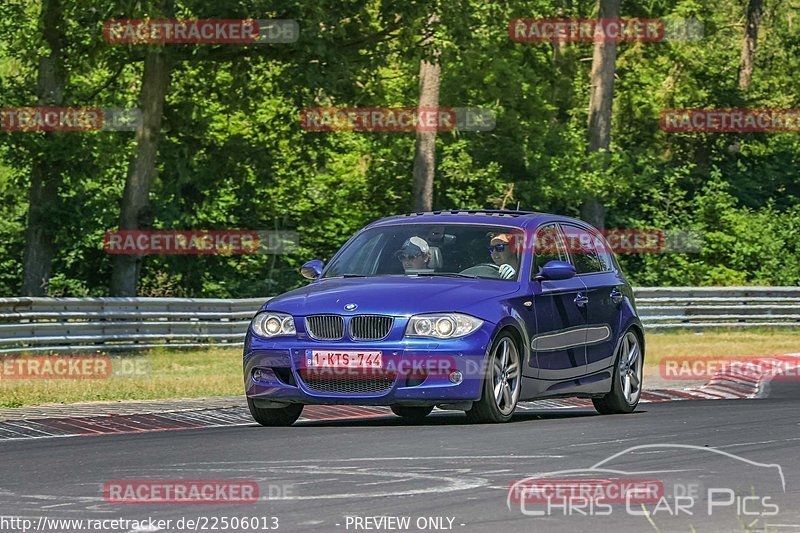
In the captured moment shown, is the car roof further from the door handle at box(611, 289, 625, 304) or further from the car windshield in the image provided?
the door handle at box(611, 289, 625, 304)

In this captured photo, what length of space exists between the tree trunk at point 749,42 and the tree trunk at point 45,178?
2874cm

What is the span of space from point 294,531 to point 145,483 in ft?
6.07

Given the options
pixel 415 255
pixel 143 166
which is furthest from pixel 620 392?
pixel 143 166

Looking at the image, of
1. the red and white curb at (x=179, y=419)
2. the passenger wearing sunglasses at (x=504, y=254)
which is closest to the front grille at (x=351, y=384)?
the red and white curb at (x=179, y=419)

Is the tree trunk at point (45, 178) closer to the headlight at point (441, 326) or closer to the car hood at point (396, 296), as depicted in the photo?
the car hood at point (396, 296)

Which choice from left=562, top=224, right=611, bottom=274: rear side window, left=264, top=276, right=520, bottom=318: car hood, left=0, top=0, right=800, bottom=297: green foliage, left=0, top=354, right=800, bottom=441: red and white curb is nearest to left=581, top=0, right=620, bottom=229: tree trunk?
left=0, top=0, right=800, bottom=297: green foliage

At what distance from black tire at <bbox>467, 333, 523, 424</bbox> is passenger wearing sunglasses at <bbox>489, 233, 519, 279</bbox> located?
75cm

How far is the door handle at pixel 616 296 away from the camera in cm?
1491

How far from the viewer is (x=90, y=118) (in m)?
28.4

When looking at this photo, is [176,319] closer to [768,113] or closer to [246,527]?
[246,527]

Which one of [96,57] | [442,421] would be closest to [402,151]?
[96,57]

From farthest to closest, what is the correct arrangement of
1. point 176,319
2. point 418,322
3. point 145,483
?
point 176,319 → point 418,322 → point 145,483

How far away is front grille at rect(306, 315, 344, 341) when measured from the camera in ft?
40.7

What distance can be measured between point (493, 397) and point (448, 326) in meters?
0.69
